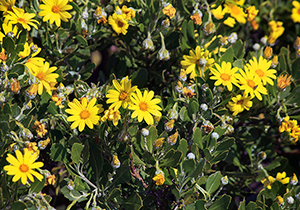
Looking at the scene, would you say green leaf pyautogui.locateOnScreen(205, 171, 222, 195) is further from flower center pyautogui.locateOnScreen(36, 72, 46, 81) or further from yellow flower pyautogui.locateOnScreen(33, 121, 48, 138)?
flower center pyautogui.locateOnScreen(36, 72, 46, 81)

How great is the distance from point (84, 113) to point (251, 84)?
791mm

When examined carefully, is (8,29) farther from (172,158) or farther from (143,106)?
(172,158)

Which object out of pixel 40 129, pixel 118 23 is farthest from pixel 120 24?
pixel 40 129

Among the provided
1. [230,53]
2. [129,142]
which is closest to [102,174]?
[129,142]

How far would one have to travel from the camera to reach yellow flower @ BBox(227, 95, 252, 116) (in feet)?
4.97

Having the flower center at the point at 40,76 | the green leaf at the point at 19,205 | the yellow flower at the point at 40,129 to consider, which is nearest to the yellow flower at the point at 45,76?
the flower center at the point at 40,76

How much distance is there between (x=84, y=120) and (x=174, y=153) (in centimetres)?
41

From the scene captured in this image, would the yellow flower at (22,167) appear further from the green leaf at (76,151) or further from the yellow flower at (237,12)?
the yellow flower at (237,12)

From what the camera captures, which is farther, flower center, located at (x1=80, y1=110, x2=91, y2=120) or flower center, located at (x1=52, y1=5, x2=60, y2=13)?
flower center, located at (x1=52, y1=5, x2=60, y2=13)

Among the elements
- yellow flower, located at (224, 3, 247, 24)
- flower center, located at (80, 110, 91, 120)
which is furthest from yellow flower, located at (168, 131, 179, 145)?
yellow flower, located at (224, 3, 247, 24)

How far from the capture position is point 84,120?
1.35 m

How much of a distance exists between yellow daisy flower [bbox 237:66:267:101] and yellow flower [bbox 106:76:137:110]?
53 centimetres

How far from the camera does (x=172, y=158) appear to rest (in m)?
1.33

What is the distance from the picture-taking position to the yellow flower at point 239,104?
4.97 feet
